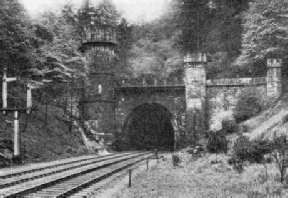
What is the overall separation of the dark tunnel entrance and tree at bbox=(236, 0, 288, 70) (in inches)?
360

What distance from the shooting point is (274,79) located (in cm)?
3309

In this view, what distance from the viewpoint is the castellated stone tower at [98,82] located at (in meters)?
36.1

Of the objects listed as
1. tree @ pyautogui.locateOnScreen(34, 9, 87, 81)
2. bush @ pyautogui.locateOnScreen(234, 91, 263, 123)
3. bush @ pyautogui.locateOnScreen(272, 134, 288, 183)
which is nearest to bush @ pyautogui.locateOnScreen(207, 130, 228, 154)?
bush @ pyautogui.locateOnScreen(272, 134, 288, 183)

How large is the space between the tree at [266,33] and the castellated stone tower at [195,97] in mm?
4802

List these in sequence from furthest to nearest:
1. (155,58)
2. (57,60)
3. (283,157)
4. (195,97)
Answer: (155,58)
(195,97)
(57,60)
(283,157)

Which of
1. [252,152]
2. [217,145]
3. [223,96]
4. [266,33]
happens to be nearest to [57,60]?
[217,145]

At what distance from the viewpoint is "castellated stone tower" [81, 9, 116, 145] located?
36125 millimetres

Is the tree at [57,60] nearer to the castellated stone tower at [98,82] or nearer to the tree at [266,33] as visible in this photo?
the castellated stone tower at [98,82]

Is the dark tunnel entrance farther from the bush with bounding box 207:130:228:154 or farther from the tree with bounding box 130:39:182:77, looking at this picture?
the bush with bounding box 207:130:228:154

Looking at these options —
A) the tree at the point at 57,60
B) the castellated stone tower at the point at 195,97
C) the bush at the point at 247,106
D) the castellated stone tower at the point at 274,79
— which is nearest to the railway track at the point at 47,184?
the tree at the point at 57,60

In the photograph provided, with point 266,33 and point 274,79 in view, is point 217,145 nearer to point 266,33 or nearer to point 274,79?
point 274,79

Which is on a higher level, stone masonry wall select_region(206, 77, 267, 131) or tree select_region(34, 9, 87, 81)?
tree select_region(34, 9, 87, 81)

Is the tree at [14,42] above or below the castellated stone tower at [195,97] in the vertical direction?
above

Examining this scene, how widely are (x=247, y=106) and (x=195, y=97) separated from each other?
14.1 ft
